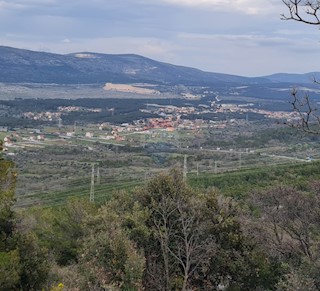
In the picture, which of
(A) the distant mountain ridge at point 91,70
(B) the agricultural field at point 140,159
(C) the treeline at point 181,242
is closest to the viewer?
(C) the treeline at point 181,242

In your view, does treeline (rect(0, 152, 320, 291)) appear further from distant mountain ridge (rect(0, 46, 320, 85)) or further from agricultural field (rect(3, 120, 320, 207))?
distant mountain ridge (rect(0, 46, 320, 85))

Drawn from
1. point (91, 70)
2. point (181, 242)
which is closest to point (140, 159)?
point (181, 242)

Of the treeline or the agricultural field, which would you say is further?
the agricultural field

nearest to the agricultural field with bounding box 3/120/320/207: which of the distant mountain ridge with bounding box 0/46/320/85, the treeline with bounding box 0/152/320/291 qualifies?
the treeline with bounding box 0/152/320/291

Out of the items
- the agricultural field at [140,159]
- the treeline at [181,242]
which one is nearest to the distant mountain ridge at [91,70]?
the agricultural field at [140,159]

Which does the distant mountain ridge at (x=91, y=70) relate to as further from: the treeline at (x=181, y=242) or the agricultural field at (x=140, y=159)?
the treeline at (x=181, y=242)

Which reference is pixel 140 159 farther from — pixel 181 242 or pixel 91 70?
pixel 91 70
